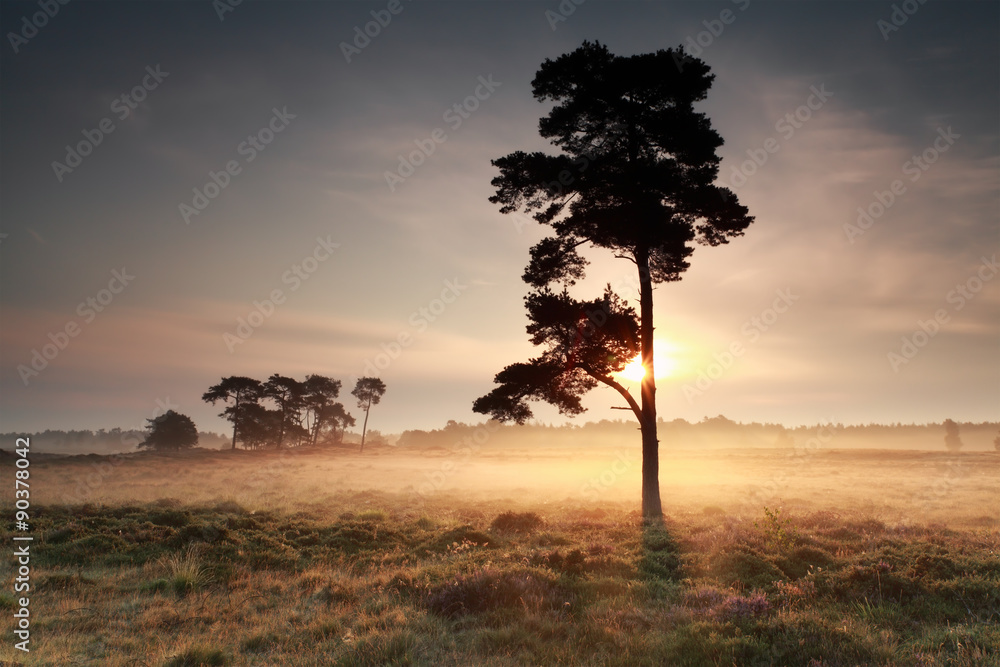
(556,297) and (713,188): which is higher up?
(713,188)

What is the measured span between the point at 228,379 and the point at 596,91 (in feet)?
270

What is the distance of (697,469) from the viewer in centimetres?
5800

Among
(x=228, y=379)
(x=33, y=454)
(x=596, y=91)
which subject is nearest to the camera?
(x=596, y=91)

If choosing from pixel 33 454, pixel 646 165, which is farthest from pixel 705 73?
pixel 33 454

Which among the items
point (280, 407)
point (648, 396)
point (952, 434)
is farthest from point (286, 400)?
point (952, 434)

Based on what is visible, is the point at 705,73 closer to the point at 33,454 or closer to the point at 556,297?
the point at 556,297

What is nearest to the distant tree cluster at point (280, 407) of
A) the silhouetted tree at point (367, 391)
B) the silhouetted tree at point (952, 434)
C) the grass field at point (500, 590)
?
the silhouetted tree at point (367, 391)

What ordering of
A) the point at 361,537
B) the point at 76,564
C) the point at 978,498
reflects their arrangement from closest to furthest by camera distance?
1. the point at 76,564
2. the point at 361,537
3. the point at 978,498

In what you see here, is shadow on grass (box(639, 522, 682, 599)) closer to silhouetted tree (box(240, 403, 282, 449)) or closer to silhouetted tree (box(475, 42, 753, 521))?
silhouetted tree (box(475, 42, 753, 521))

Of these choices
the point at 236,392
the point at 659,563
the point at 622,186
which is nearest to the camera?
the point at 659,563

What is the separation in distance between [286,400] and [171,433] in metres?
25.2

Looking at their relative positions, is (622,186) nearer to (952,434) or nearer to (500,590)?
(500,590)

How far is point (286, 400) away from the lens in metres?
86.1

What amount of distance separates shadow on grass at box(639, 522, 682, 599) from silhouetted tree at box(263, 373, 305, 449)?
267 ft
